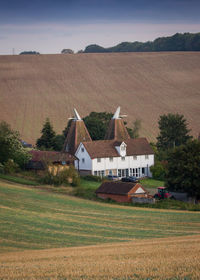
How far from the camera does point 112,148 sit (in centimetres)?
8162

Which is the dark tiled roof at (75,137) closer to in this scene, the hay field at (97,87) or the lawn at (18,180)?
the lawn at (18,180)

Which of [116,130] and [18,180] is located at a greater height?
[116,130]

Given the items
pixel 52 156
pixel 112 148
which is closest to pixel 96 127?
pixel 112 148

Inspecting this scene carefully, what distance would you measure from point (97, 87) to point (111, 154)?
2147 inches

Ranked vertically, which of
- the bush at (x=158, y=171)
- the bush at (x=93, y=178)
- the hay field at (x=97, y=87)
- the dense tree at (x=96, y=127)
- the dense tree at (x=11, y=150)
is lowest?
the bush at (x=93, y=178)

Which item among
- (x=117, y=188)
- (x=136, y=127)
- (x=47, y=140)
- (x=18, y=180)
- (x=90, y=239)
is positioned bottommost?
(x=90, y=239)

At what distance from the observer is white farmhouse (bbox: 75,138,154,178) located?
7919 centimetres

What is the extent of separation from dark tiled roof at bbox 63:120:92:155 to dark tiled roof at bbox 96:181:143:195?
2525 cm

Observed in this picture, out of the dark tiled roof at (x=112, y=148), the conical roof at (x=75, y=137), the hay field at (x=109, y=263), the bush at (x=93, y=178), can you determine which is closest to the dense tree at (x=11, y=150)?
the conical roof at (x=75, y=137)

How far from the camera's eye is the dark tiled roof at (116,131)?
8656 cm

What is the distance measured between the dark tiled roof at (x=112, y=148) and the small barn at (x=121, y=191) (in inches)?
837

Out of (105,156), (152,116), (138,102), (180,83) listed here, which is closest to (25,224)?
(105,156)

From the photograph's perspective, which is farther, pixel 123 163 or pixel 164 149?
pixel 164 149

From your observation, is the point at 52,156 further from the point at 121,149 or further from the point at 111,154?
the point at 121,149
